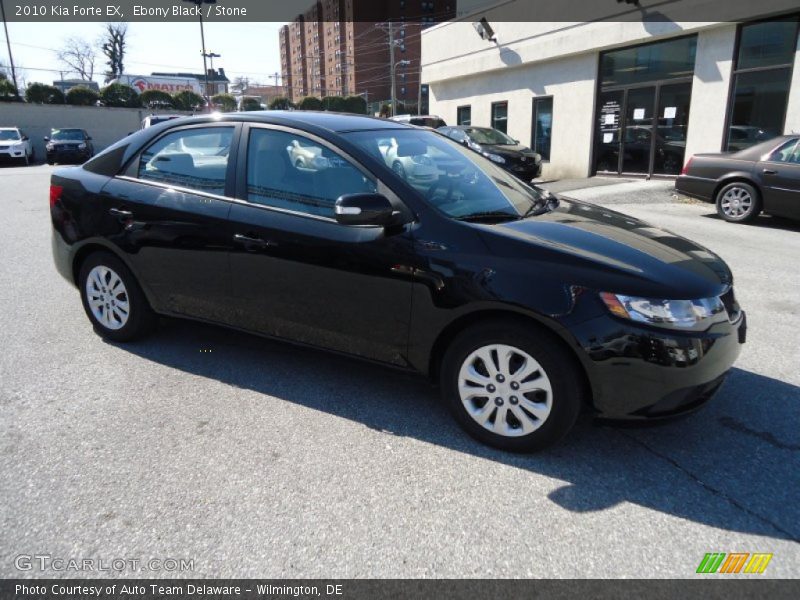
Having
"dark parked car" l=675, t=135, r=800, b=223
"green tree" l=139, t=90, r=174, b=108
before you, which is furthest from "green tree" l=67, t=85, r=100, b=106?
"dark parked car" l=675, t=135, r=800, b=223

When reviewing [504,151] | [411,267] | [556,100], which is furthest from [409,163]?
[556,100]

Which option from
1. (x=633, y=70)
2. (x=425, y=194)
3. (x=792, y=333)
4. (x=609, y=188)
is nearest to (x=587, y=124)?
(x=633, y=70)

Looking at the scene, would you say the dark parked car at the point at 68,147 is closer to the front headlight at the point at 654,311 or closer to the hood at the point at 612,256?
the hood at the point at 612,256

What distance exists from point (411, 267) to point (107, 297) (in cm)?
263

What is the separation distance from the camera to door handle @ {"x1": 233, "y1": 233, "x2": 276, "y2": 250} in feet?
11.6

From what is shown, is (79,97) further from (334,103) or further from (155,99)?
(334,103)

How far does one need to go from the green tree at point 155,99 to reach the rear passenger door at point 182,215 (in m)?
42.6

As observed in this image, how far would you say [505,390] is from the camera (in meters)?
2.97

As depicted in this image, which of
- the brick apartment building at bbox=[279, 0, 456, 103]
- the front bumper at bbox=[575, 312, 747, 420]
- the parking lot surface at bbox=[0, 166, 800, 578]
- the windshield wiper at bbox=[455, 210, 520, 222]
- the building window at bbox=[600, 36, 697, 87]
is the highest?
the brick apartment building at bbox=[279, 0, 456, 103]

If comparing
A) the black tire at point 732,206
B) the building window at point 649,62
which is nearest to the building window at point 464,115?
the building window at point 649,62

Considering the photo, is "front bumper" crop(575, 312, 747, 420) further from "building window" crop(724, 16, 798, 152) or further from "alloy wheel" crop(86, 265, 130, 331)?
"building window" crop(724, 16, 798, 152)

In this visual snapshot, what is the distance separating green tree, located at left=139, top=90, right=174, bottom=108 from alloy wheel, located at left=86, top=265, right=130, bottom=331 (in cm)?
4239

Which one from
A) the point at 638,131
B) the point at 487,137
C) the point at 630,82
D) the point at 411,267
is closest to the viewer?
the point at 411,267

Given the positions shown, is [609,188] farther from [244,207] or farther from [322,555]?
→ [322,555]
